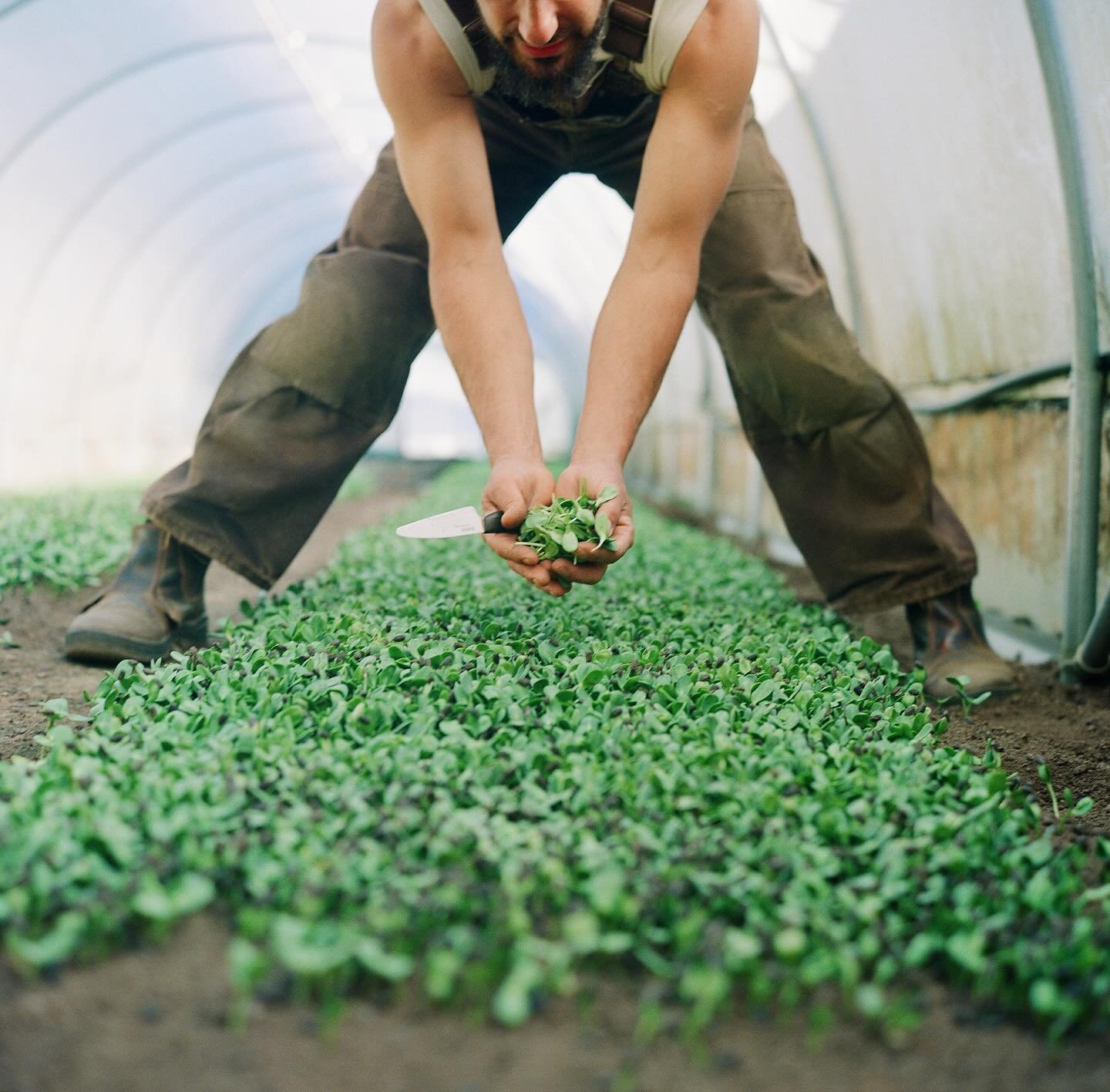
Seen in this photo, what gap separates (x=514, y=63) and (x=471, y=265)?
17.9 inches

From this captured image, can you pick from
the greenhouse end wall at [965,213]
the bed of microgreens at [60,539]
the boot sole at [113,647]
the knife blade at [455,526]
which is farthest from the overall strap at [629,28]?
the bed of microgreens at [60,539]

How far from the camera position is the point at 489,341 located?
255 centimetres

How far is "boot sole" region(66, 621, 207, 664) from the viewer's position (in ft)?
9.87

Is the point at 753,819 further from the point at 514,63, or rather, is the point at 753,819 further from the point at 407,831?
the point at 514,63

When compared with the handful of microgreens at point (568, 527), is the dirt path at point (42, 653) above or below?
below

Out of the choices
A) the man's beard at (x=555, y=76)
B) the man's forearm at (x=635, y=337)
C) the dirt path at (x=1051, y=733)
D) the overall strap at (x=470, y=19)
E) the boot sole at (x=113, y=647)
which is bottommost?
the dirt path at (x=1051, y=733)

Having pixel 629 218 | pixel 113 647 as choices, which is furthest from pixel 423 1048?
pixel 629 218

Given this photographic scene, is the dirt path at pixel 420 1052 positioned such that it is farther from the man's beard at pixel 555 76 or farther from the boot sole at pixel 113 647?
the man's beard at pixel 555 76

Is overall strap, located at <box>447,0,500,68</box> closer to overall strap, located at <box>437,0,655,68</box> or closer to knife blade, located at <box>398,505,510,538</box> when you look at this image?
overall strap, located at <box>437,0,655,68</box>

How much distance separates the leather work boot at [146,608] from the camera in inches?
119

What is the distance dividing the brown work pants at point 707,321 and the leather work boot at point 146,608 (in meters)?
0.12

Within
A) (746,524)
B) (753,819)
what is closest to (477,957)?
(753,819)

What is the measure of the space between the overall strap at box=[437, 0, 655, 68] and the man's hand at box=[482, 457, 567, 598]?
0.96 m

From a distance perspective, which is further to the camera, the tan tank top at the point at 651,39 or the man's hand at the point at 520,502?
the tan tank top at the point at 651,39
